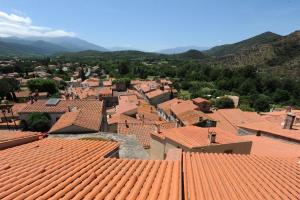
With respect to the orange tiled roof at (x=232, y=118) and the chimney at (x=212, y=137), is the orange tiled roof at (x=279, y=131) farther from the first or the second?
the orange tiled roof at (x=232, y=118)

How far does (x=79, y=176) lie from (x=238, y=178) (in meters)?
3.91

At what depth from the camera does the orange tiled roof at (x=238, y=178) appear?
18.5ft

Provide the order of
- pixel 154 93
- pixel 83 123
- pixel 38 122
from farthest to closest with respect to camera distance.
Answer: pixel 154 93
pixel 38 122
pixel 83 123

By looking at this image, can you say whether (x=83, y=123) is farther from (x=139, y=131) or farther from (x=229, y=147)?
(x=229, y=147)

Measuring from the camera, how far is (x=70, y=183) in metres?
5.24

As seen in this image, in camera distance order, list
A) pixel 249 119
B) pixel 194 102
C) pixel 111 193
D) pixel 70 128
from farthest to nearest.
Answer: pixel 194 102
pixel 249 119
pixel 70 128
pixel 111 193

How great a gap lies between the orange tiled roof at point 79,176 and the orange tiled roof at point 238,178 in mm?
523

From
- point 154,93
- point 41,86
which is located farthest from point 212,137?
point 41,86

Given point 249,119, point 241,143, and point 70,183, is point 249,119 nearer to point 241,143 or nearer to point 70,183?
point 241,143

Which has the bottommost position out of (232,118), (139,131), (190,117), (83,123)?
(232,118)

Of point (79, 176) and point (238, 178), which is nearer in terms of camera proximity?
point (79, 176)

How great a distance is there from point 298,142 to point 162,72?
11147 cm

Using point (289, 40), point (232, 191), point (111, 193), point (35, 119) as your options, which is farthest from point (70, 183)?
point (289, 40)

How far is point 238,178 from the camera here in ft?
22.1
